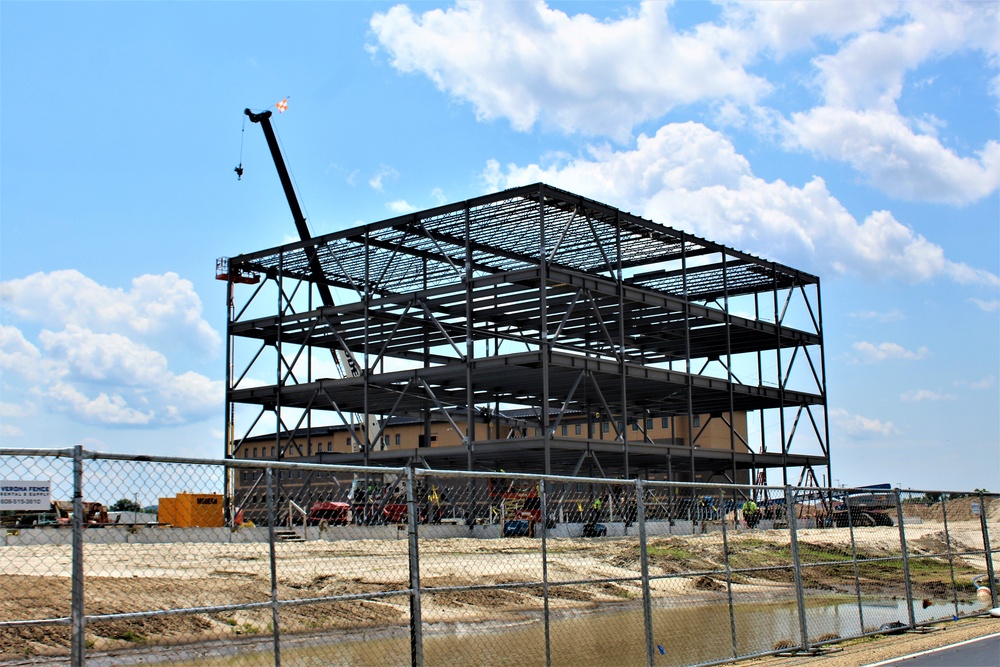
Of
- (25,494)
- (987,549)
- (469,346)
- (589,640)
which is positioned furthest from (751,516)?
(25,494)

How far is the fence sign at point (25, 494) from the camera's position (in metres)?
6.39

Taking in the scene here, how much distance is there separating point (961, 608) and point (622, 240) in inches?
870

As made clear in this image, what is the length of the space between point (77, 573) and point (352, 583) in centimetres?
1489

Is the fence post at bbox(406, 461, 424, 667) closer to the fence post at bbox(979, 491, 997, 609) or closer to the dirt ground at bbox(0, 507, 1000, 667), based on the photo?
the dirt ground at bbox(0, 507, 1000, 667)

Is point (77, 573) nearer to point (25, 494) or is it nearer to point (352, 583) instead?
point (25, 494)

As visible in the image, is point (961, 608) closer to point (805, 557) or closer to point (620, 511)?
point (805, 557)

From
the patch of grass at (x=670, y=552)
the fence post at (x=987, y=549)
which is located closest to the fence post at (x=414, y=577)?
the fence post at (x=987, y=549)

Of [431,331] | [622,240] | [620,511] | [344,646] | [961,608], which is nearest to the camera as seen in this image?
[344,646]

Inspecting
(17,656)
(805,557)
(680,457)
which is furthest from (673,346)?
(17,656)

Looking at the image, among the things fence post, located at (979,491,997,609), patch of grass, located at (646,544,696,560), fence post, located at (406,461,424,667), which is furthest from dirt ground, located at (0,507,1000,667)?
fence post, located at (979,491,997,609)

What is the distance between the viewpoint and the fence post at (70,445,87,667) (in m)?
6.46

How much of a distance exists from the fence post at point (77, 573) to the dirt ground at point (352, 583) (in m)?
3.47

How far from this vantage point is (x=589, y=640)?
1844cm

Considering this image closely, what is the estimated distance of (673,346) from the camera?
52719 mm
